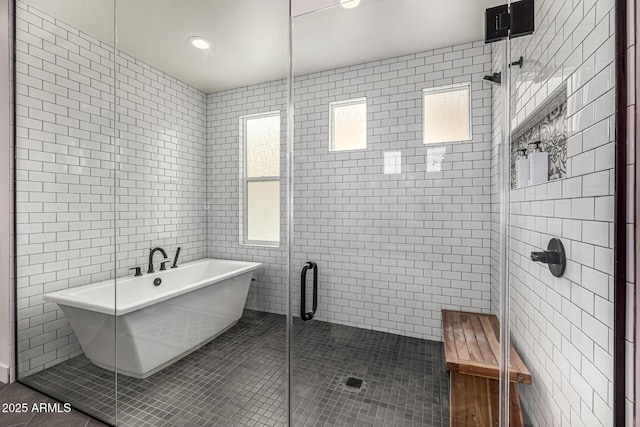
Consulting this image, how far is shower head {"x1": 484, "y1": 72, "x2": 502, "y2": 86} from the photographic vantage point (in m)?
1.38

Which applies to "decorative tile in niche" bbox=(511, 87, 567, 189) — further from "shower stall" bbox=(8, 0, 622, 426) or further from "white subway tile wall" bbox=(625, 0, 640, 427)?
"white subway tile wall" bbox=(625, 0, 640, 427)

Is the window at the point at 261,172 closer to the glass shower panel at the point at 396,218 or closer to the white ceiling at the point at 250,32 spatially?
the glass shower panel at the point at 396,218

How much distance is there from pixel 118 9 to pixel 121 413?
2.89m

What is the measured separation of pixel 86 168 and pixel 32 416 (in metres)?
1.80

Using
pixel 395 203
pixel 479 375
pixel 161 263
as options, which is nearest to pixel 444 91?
pixel 395 203

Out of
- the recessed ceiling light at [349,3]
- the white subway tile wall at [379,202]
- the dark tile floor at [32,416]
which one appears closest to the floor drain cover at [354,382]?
the white subway tile wall at [379,202]

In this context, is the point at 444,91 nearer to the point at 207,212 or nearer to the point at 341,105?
the point at 341,105

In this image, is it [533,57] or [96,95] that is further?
[96,95]

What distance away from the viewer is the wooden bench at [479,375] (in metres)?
1.26

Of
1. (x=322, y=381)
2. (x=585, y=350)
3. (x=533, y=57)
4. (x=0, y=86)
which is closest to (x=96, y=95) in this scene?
(x=0, y=86)

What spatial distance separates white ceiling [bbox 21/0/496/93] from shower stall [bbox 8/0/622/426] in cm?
1

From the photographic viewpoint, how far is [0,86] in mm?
2252

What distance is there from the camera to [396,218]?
1.60m

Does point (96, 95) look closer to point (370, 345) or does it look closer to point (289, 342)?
point (289, 342)
